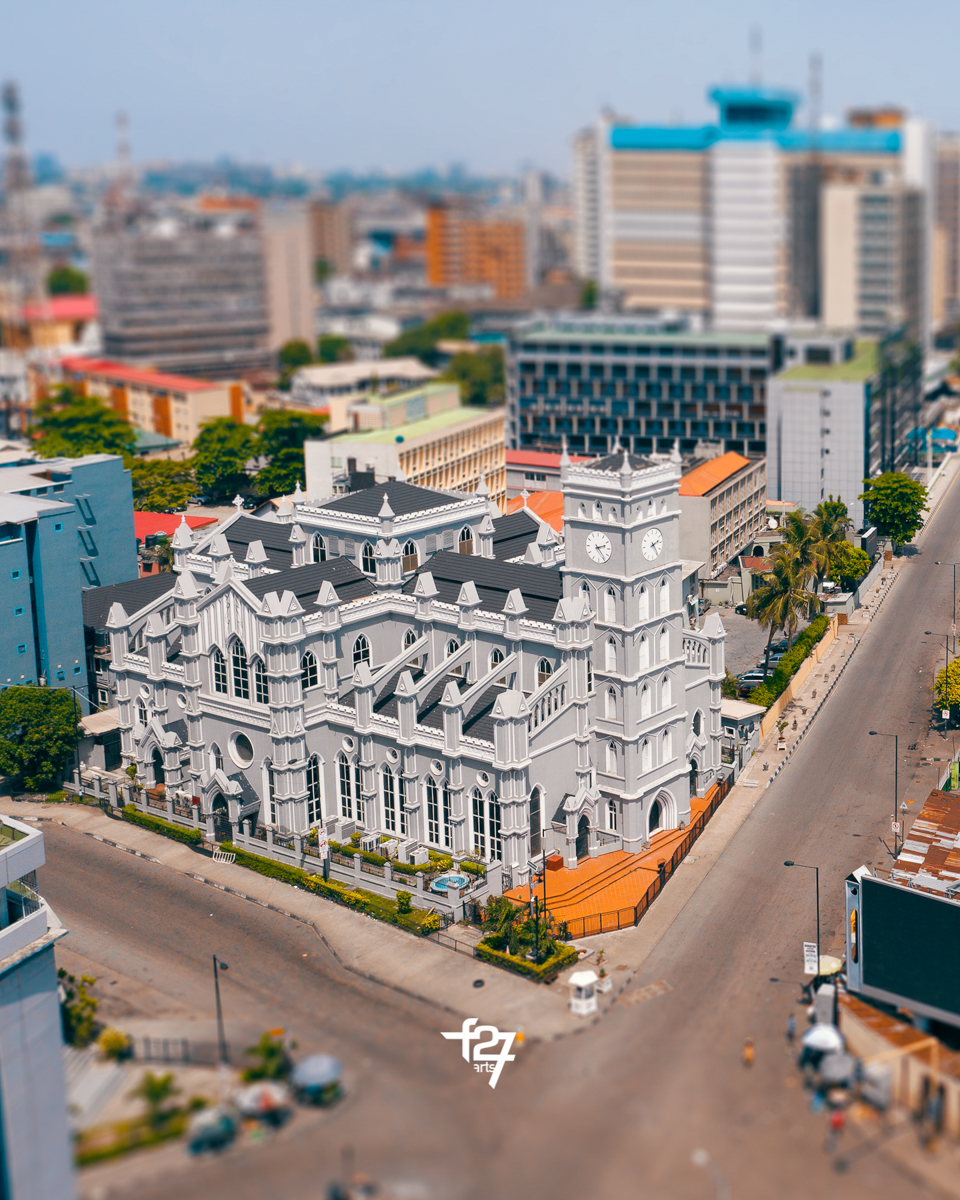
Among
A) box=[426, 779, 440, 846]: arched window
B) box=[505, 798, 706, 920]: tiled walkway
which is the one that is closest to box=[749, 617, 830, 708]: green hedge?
box=[505, 798, 706, 920]: tiled walkway

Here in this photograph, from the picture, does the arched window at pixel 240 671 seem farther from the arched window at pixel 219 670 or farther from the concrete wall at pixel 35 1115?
the concrete wall at pixel 35 1115

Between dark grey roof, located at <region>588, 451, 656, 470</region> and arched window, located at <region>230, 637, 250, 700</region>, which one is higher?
dark grey roof, located at <region>588, 451, 656, 470</region>

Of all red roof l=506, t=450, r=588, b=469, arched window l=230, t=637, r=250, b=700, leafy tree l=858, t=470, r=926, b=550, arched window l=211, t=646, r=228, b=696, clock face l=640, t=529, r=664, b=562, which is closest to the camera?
clock face l=640, t=529, r=664, b=562

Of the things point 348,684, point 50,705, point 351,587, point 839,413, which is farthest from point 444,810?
point 839,413

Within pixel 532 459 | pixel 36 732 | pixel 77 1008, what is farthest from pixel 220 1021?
pixel 532 459

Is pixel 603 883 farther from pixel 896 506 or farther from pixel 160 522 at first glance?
pixel 896 506

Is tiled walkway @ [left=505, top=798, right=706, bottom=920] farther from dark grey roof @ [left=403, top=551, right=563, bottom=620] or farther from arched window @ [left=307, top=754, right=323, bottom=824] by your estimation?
dark grey roof @ [left=403, top=551, right=563, bottom=620]
